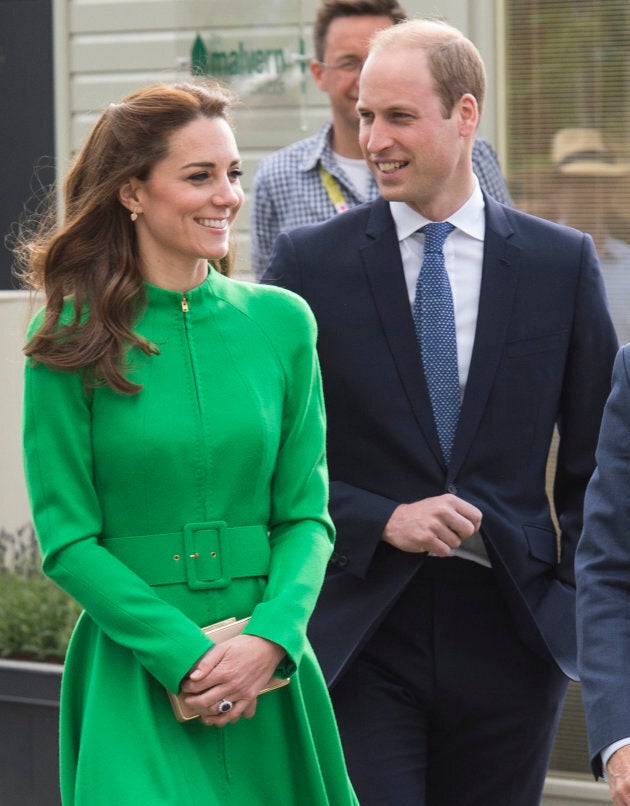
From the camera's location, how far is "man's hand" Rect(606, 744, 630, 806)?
3141 millimetres

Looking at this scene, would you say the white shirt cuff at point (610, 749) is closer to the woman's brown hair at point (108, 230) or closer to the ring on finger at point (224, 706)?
the ring on finger at point (224, 706)

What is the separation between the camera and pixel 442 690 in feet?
13.6

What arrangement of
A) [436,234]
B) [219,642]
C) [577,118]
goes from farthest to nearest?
1. [577,118]
2. [436,234]
3. [219,642]

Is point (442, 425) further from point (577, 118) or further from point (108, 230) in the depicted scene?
point (577, 118)

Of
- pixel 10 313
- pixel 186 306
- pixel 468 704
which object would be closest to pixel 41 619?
pixel 10 313

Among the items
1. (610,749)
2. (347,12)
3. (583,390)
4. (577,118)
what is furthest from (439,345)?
(577,118)

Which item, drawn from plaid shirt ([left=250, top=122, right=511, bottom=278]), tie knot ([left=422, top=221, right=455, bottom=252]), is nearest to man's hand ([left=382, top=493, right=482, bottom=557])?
tie knot ([left=422, top=221, right=455, bottom=252])

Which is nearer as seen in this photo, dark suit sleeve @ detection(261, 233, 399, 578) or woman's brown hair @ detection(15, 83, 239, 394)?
woman's brown hair @ detection(15, 83, 239, 394)

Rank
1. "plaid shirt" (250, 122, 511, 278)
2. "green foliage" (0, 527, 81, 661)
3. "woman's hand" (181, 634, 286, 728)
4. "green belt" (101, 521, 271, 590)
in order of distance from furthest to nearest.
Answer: "green foliage" (0, 527, 81, 661)
"plaid shirt" (250, 122, 511, 278)
"green belt" (101, 521, 271, 590)
"woman's hand" (181, 634, 286, 728)

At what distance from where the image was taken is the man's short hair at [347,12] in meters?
5.68

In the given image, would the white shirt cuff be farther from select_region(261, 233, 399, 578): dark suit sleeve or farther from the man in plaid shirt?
the man in plaid shirt

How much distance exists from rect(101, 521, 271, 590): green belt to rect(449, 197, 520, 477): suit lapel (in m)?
0.75

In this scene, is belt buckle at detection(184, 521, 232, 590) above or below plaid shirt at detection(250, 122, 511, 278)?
below

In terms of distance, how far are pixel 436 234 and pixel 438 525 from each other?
0.75 metres
